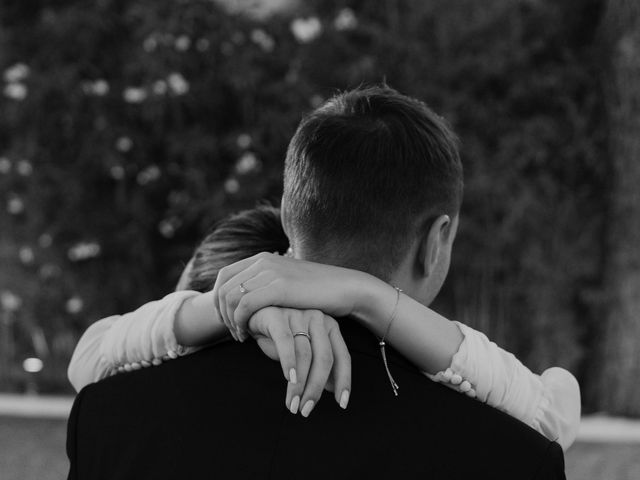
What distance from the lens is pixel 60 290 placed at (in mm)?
5738

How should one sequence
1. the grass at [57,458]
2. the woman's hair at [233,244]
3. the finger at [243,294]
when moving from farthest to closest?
the grass at [57,458] < the woman's hair at [233,244] < the finger at [243,294]

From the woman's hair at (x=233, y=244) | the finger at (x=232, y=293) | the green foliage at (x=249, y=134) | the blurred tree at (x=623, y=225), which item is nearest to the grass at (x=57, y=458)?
the blurred tree at (x=623, y=225)

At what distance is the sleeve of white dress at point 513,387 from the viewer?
4.80ft

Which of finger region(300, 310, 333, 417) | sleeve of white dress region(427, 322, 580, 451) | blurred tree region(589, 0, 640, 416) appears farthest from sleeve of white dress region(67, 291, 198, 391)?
blurred tree region(589, 0, 640, 416)

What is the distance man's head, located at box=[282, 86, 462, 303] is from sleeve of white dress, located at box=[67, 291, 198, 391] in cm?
30

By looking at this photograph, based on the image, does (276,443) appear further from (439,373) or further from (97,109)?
(97,109)

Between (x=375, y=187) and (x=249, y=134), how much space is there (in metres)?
4.17

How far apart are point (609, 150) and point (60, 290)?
3567 mm

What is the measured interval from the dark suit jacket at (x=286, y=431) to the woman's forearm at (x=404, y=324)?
0.03 m

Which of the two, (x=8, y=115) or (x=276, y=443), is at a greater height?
(x=276, y=443)

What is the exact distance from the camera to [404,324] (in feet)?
4.67

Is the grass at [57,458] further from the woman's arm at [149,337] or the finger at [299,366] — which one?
the finger at [299,366]

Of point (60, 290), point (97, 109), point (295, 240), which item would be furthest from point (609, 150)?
point (295, 240)

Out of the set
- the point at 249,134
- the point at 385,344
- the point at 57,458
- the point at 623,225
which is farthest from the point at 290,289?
the point at 623,225
